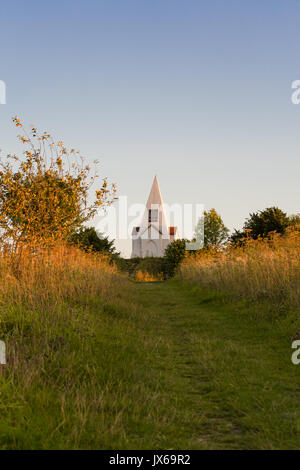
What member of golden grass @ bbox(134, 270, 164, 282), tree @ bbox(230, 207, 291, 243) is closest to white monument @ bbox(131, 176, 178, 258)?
golden grass @ bbox(134, 270, 164, 282)

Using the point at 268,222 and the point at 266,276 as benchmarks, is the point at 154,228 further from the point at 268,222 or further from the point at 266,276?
the point at 266,276

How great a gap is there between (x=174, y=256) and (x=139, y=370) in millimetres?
25866

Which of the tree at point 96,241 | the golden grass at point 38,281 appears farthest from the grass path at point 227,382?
the tree at point 96,241

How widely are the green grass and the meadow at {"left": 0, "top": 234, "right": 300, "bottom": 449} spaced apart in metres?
0.01

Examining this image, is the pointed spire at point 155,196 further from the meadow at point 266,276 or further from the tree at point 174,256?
the meadow at point 266,276

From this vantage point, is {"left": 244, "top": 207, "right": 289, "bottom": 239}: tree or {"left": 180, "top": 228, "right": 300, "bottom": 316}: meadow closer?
{"left": 180, "top": 228, "right": 300, "bottom": 316}: meadow

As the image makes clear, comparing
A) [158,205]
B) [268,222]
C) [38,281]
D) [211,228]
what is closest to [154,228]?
[158,205]

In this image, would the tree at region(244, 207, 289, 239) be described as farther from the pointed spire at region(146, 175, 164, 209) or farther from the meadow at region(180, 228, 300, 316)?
the pointed spire at region(146, 175, 164, 209)

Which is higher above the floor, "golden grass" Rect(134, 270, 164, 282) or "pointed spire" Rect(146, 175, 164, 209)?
"pointed spire" Rect(146, 175, 164, 209)

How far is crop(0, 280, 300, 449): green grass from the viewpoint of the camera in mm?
3332

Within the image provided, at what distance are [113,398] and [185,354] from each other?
2451mm
